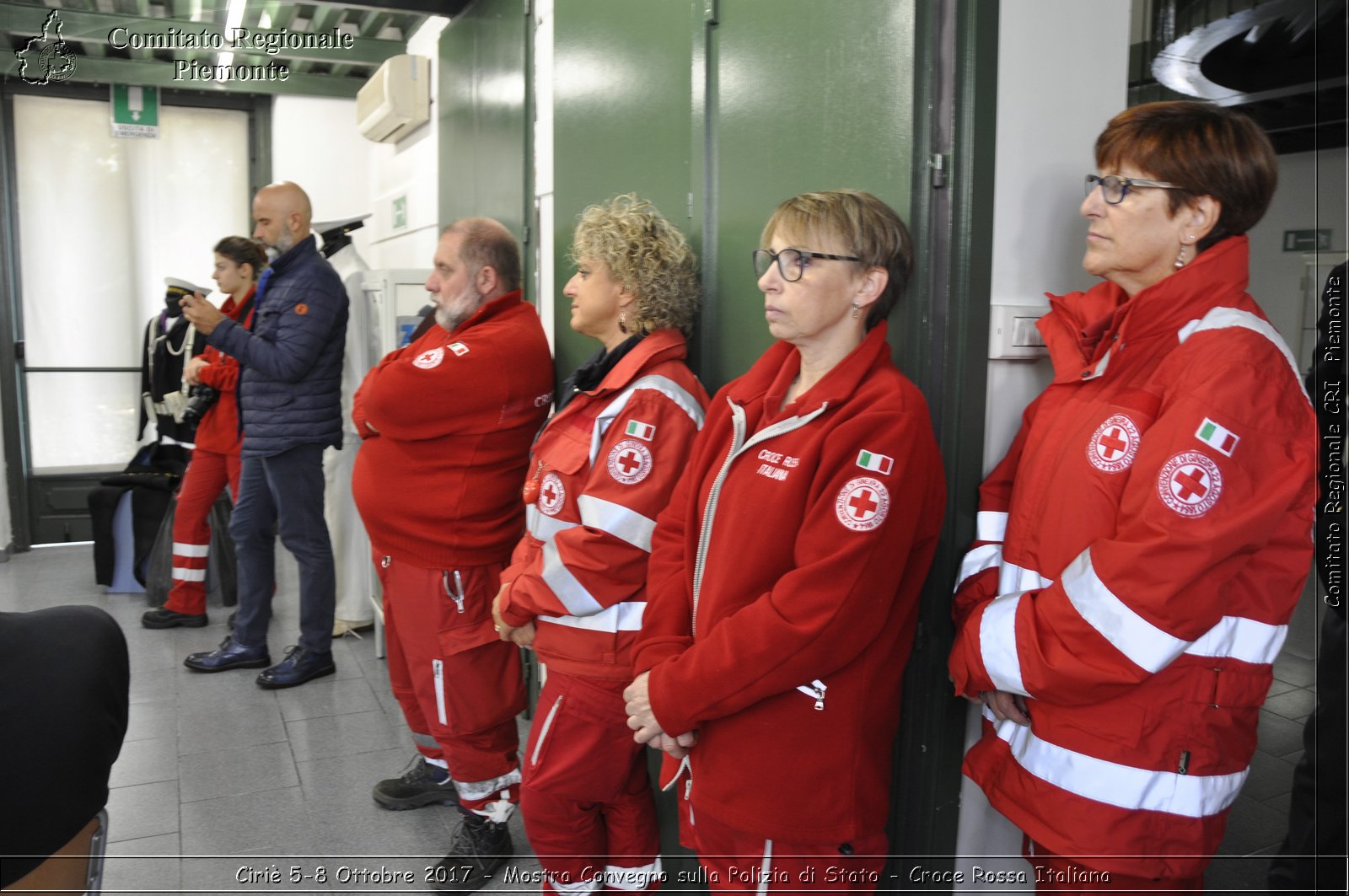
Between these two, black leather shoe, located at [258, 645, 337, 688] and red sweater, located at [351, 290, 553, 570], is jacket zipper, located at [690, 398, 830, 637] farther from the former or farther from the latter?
black leather shoe, located at [258, 645, 337, 688]

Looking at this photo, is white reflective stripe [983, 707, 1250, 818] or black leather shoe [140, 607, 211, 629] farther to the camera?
black leather shoe [140, 607, 211, 629]

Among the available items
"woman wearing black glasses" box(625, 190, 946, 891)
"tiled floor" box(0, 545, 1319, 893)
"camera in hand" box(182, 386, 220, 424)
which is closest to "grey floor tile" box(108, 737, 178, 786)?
"tiled floor" box(0, 545, 1319, 893)

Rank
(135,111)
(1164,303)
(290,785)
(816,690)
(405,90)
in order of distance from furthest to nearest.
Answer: (135,111)
(405,90)
(290,785)
(816,690)
(1164,303)

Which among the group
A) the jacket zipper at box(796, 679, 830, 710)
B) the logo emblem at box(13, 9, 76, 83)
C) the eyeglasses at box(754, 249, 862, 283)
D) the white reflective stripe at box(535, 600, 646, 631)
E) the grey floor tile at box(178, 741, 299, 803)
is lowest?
the grey floor tile at box(178, 741, 299, 803)

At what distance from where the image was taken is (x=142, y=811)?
299 centimetres

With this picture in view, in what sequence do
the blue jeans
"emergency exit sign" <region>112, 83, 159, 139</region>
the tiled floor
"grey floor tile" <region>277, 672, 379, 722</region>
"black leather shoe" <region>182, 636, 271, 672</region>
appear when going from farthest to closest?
"emergency exit sign" <region>112, 83, 159, 139</region> → "black leather shoe" <region>182, 636, 271, 672</region> → the blue jeans → "grey floor tile" <region>277, 672, 379, 722</region> → the tiled floor

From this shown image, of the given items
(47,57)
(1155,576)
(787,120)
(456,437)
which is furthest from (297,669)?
(47,57)

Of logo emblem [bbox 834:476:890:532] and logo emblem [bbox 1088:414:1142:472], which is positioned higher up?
logo emblem [bbox 1088:414:1142:472]

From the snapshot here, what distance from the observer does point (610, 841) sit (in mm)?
2262

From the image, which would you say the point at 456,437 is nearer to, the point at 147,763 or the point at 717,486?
the point at 717,486

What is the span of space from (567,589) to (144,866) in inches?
63.1

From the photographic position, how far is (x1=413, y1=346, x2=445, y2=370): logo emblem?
2512 mm

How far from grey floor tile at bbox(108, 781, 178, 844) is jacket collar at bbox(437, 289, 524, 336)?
Answer: 1.71m

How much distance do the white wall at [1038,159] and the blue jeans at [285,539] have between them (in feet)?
9.78
